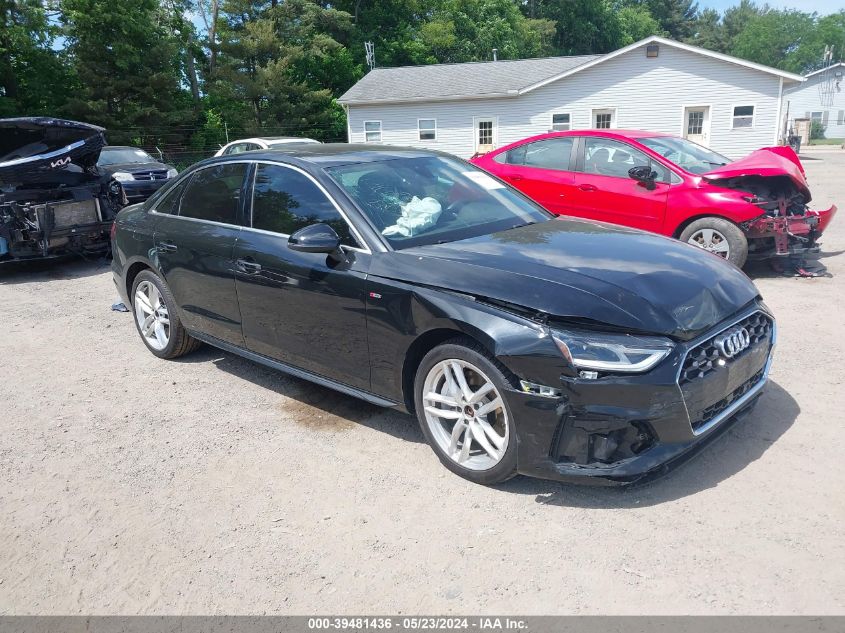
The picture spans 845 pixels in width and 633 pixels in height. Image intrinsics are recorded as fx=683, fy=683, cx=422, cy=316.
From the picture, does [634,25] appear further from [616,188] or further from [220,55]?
[616,188]

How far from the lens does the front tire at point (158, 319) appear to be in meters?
5.43

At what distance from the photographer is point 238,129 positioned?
3634 cm

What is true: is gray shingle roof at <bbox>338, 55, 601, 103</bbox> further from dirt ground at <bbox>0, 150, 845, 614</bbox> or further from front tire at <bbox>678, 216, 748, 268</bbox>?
dirt ground at <bbox>0, 150, 845, 614</bbox>

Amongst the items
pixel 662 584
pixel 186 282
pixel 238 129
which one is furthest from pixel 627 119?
pixel 662 584

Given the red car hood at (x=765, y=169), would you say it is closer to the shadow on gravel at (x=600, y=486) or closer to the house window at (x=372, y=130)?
the shadow on gravel at (x=600, y=486)

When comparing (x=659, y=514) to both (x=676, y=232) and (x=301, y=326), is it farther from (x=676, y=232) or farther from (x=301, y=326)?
(x=676, y=232)

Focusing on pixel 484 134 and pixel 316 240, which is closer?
pixel 316 240

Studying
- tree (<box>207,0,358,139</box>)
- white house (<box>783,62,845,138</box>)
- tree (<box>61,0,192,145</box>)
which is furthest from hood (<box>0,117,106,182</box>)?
white house (<box>783,62,845,138</box>)

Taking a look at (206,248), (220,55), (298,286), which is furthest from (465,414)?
(220,55)

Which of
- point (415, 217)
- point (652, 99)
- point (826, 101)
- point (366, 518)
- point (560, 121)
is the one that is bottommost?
point (366, 518)

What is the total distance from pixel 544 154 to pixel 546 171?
28 centimetres

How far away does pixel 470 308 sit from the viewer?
331cm

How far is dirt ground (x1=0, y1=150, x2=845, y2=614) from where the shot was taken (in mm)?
2742

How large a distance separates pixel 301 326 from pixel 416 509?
143 cm
